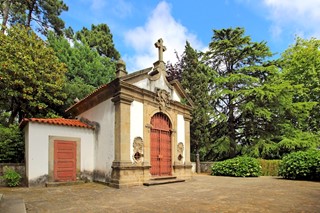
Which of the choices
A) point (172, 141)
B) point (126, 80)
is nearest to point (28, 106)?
point (126, 80)

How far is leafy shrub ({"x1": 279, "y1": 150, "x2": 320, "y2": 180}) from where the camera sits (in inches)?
470

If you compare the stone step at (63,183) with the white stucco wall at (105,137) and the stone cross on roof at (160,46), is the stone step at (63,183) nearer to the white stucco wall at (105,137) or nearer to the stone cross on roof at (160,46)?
the white stucco wall at (105,137)

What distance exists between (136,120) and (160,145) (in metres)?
1.96

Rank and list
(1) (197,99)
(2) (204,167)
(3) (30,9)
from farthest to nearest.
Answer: (3) (30,9) < (2) (204,167) < (1) (197,99)

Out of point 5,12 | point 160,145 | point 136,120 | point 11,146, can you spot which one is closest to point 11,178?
point 11,146

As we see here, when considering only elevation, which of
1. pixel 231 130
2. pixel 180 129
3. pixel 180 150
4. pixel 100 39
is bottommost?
pixel 180 150

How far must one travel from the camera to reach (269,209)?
560 cm

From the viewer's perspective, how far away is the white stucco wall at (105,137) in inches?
416

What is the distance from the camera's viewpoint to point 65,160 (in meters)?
10.6

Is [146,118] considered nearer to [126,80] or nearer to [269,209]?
[126,80]

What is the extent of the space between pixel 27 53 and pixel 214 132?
16.0 meters

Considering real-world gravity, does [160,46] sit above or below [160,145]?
above

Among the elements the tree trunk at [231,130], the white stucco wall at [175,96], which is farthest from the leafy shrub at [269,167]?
the white stucco wall at [175,96]

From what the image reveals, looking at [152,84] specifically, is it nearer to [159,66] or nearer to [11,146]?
[159,66]
